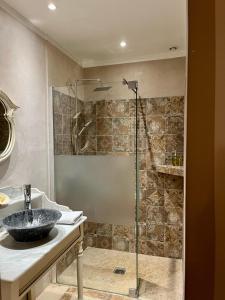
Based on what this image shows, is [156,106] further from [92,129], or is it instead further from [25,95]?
[25,95]

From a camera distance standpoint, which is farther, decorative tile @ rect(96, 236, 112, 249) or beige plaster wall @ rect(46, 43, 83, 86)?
decorative tile @ rect(96, 236, 112, 249)

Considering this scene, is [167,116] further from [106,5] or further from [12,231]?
[12,231]

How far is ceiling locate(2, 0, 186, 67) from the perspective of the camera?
1.70m

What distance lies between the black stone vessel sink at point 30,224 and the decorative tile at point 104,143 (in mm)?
1157

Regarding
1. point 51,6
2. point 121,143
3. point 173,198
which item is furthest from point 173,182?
point 51,6

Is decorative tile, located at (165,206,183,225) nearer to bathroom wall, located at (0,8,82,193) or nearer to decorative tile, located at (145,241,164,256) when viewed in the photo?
decorative tile, located at (145,241,164,256)

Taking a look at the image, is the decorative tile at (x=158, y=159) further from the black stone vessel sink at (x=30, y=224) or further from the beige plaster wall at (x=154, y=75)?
the black stone vessel sink at (x=30, y=224)

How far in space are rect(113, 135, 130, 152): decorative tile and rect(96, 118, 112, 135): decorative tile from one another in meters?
0.12

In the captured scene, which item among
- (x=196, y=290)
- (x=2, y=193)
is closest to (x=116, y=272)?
(x=2, y=193)

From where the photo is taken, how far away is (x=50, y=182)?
2.25m

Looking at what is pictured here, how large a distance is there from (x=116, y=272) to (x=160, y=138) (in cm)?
154

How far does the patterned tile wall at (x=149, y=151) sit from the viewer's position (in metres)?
2.57

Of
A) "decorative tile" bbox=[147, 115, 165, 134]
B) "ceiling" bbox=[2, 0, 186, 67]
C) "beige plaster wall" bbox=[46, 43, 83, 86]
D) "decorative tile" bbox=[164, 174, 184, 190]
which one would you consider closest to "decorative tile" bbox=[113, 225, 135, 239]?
"decorative tile" bbox=[164, 174, 184, 190]

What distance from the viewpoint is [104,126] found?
2693 millimetres
